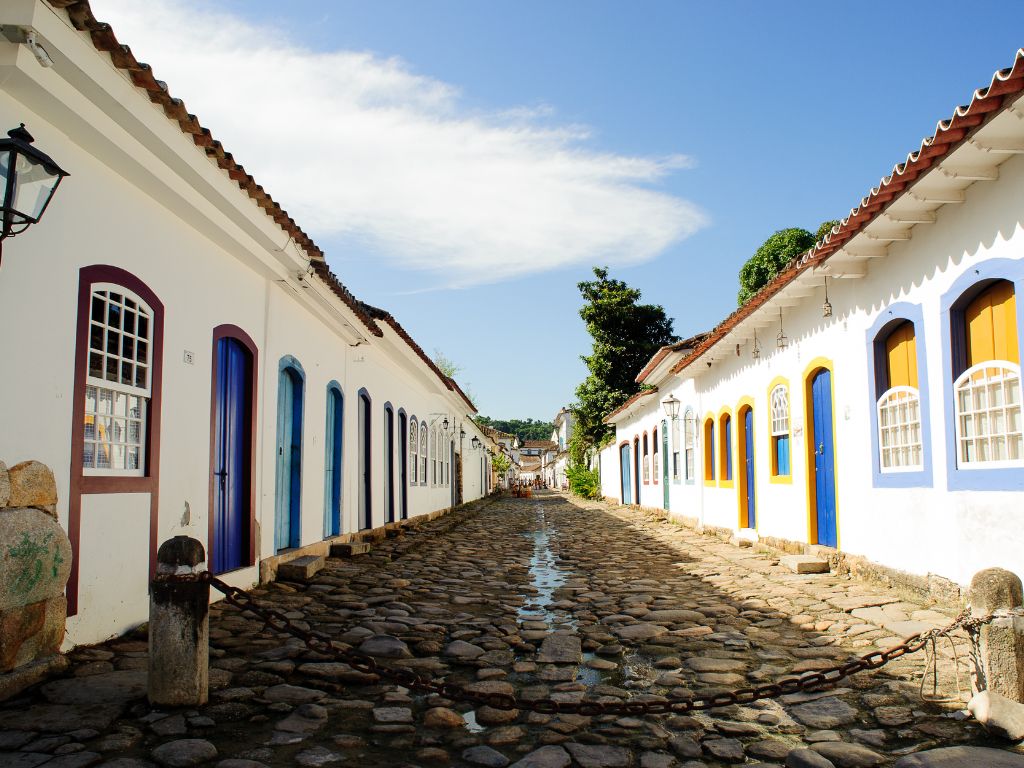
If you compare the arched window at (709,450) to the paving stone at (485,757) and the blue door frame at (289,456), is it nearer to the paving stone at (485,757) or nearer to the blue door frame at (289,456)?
the blue door frame at (289,456)

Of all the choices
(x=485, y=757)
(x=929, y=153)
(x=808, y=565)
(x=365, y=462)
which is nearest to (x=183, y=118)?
(x=485, y=757)

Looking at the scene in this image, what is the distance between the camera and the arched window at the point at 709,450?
1528cm

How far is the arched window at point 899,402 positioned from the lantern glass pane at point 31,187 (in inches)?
263

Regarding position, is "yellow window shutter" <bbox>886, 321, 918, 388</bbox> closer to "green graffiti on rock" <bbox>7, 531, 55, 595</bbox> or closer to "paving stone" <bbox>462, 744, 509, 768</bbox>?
"paving stone" <bbox>462, 744, 509, 768</bbox>

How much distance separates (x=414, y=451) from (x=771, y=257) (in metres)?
14.8

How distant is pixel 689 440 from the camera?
17.2 metres

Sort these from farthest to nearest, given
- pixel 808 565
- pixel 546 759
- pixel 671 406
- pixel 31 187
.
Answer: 1. pixel 671 406
2. pixel 808 565
3. pixel 31 187
4. pixel 546 759

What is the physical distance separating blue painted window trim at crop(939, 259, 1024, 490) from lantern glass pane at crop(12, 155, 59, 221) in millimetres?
6102

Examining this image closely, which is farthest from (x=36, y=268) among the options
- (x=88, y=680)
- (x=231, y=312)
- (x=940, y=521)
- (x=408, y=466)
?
(x=408, y=466)

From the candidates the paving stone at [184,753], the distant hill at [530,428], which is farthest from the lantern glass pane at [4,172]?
the distant hill at [530,428]

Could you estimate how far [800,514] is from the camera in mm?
10016

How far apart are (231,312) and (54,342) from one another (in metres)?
2.72

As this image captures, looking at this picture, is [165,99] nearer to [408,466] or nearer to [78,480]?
[78,480]

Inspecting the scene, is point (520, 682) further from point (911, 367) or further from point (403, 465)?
point (403, 465)
